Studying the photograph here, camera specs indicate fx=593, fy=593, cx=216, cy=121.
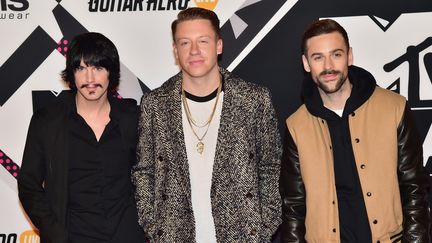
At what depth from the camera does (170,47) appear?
4.22 m

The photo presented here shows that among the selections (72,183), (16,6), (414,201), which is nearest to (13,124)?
(16,6)

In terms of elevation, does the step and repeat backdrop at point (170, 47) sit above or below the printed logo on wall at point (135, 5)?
below

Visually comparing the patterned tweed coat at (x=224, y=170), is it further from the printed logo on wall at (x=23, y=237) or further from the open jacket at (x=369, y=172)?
the printed logo on wall at (x=23, y=237)

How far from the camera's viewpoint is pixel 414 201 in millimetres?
2963

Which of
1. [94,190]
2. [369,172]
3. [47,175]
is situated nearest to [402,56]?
[369,172]

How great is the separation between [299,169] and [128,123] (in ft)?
3.29

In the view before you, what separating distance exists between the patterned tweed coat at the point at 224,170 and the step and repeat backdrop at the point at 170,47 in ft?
2.77

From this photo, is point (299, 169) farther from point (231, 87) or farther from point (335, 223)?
point (231, 87)

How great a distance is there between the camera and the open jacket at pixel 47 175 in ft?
10.3

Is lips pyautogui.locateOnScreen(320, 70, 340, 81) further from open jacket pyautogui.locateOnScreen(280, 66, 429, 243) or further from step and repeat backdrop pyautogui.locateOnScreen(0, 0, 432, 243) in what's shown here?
step and repeat backdrop pyautogui.locateOnScreen(0, 0, 432, 243)

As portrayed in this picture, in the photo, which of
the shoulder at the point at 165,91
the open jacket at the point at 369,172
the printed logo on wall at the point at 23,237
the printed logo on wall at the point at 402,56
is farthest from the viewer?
the printed logo on wall at the point at 23,237

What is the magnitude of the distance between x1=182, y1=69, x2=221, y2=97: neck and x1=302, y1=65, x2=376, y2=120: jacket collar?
496 mm

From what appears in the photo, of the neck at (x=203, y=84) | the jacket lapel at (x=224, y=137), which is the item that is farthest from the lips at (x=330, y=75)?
the neck at (x=203, y=84)

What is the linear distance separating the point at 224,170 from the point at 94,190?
71 cm
